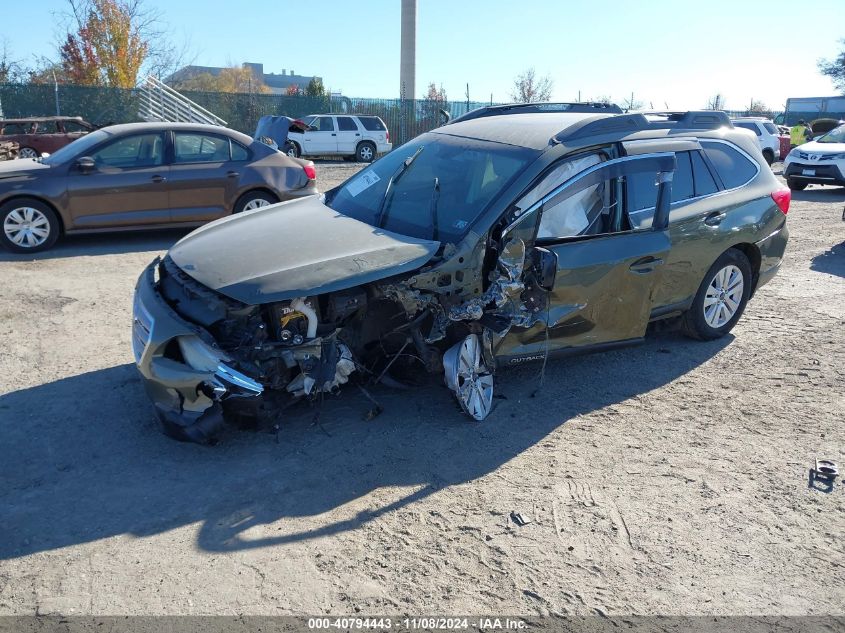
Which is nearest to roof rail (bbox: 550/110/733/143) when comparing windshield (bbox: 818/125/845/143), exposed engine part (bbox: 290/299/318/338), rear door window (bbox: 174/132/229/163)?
exposed engine part (bbox: 290/299/318/338)

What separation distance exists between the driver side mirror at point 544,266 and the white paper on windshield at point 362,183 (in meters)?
1.64

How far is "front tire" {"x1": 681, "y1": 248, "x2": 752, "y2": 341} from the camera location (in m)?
6.05

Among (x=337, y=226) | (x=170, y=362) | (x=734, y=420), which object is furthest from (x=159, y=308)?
(x=734, y=420)

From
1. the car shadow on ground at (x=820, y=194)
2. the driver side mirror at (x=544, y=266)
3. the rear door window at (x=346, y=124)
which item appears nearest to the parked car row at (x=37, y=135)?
the rear door window at (x=346, y=124)

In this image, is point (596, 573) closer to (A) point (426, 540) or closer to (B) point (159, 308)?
(A) point (426, 540)

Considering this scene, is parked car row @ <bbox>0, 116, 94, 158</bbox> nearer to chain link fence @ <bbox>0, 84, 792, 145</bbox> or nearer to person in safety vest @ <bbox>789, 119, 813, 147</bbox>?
chain link fence @ <bbox>0, 84, 792, 145</bbox>

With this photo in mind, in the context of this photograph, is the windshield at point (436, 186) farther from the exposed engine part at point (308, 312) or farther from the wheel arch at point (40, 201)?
the wheel arch at point (40, 201)

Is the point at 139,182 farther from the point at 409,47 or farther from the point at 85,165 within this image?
the point at 409,47

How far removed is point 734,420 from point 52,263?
7.44m

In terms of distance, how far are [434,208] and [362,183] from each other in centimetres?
106

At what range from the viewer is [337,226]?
4.95 meters

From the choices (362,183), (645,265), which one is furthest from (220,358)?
(645,265)

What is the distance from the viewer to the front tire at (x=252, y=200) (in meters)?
10.1

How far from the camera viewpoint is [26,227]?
8.88 metres
